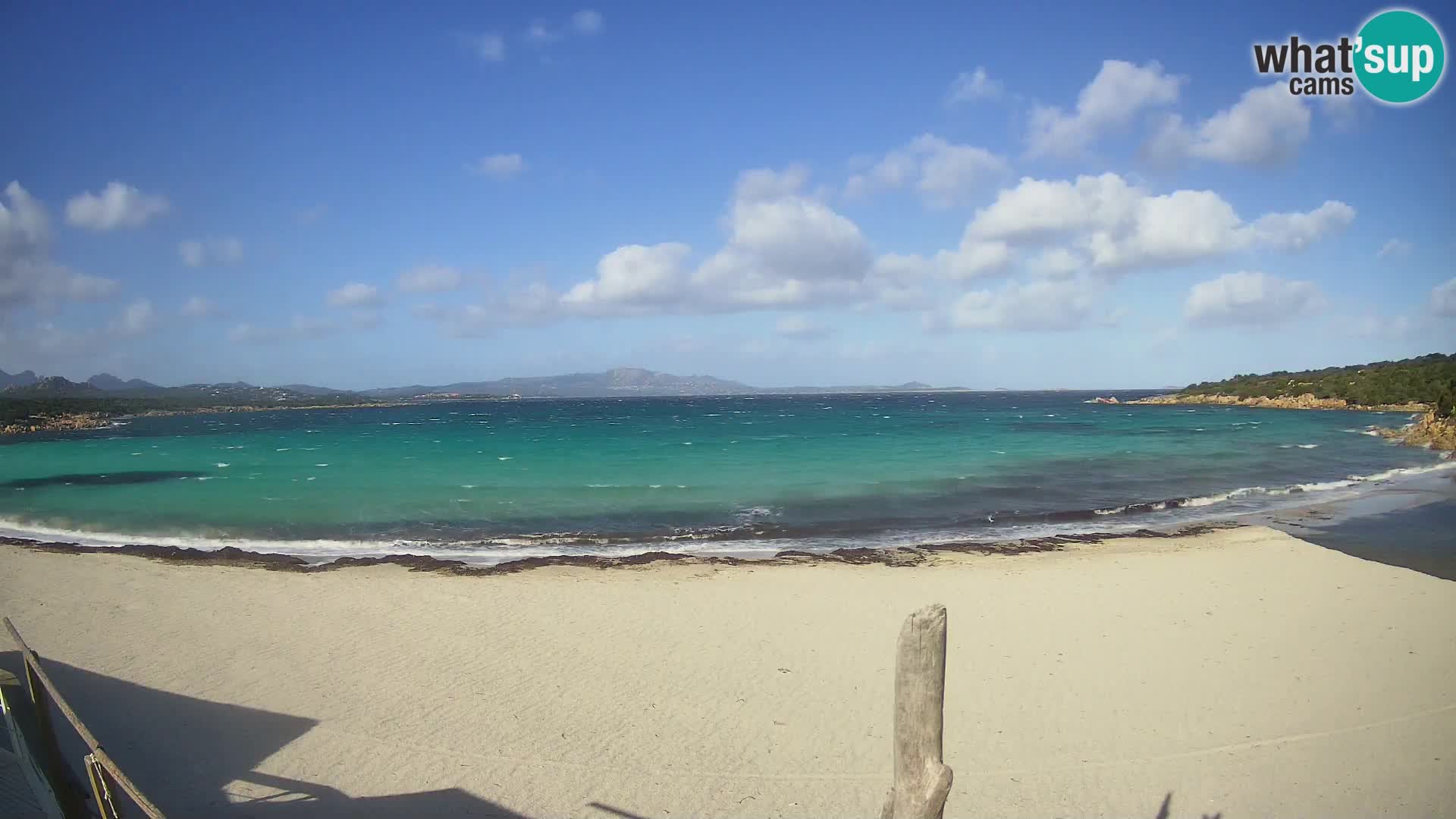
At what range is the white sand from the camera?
21.8 ft

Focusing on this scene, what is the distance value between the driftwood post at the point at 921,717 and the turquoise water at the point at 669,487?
1297 cm

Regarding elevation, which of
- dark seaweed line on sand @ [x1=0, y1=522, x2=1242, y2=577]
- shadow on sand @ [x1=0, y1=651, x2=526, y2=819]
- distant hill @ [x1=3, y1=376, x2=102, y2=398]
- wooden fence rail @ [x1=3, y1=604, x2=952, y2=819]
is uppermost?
distant hill @ [x1=3, y1=376, x2=102, y2=398]

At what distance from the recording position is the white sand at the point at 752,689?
262 inches

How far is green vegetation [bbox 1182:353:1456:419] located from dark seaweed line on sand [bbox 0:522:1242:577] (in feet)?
121

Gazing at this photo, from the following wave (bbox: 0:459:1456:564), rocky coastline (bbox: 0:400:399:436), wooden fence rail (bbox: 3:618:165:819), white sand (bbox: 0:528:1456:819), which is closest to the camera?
wooden fence rail (bbox: 3:618:165:819)

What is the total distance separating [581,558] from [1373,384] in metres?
86.9

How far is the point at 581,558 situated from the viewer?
52.1 feet

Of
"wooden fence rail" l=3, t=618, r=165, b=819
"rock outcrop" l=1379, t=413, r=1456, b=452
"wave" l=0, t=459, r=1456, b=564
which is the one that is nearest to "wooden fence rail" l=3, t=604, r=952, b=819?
"wooden fence rail" l=3, t=618, r=165, b=819

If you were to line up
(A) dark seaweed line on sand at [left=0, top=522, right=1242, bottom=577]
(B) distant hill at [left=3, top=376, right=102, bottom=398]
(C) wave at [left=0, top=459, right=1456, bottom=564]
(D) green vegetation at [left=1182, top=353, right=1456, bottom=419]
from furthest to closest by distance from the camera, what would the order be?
(B) distant hill at [left=3, top=376, right=102, bottom=398]
(D) green vegetation at [left=1182, top=353, right=1456, bottom=419]
(C) wave at [left=0, top=459, right=1456, bottom=564]
(A) dark seaweed line on sand at [left=0, top=522, right=1242, bottom=577]

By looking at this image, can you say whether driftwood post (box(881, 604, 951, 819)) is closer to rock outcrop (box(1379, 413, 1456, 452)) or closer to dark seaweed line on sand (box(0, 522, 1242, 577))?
dark seaweed line on sand (box(0, 522, 1242, 577))

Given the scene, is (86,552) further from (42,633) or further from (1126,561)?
(1126,561)

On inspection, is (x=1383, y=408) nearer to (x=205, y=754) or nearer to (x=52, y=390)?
(x=205, y=754)

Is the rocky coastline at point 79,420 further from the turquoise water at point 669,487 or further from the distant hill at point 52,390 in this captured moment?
the distant hill at point 52,390

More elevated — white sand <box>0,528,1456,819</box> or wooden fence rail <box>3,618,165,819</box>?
wooden fence rail <box>3,618,165,819</box>
